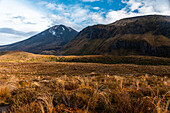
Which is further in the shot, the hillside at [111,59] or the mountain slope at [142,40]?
the mountain slope at [142,40]

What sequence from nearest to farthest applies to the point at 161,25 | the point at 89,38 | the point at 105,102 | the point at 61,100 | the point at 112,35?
the point at 105,102, the point at 61,100, the point at 161,25, the point at 112,35, the point at 89,38

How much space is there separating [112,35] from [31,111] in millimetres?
145396

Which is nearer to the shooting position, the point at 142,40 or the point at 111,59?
the point at 111,59

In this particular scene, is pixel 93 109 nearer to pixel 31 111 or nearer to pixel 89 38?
pixel 31 111

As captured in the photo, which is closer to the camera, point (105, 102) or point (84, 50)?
point (105, 102)

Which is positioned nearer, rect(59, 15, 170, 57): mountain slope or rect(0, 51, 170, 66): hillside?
rect(0, 51, 170, 66): hillside

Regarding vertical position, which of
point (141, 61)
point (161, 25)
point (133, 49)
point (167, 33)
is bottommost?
point (141, 61)

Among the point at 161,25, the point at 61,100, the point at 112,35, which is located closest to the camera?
the point at 61,100

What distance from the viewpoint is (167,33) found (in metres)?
102

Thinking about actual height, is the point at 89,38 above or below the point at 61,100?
above

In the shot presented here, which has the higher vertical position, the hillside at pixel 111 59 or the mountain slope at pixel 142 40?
the mountain slope at pixel 142 40

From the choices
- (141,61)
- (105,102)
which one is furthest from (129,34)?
(105,102)

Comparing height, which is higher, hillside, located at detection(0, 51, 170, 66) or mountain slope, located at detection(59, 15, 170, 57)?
mountain slope, located at detection(59, 15, 170, 57)

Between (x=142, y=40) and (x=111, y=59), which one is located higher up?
(x=142, y=40)
